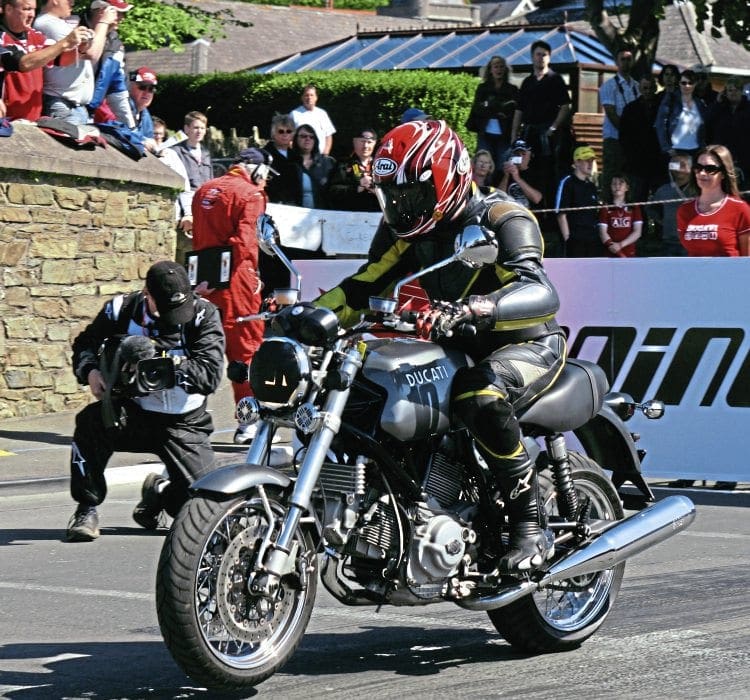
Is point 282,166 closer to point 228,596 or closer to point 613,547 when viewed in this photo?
point 613,547

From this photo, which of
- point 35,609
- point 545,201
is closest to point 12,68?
point 545,201

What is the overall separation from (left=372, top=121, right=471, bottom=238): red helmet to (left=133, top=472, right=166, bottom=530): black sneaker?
11.8 ft

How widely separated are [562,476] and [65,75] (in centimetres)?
964

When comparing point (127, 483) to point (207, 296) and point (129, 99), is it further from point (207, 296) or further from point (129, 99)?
point (129, 99)

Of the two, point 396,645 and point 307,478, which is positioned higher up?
point 307,478

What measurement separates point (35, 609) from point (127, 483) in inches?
183

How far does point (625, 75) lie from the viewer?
18.8 m

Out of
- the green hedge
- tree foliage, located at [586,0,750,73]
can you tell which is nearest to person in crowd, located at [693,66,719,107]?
tree foliage, located at [586,0,750,73]

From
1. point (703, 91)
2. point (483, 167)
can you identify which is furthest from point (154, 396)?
point (703, 91)

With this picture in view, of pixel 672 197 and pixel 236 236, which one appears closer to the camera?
pixel 236 236

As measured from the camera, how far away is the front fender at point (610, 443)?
21.7 ft

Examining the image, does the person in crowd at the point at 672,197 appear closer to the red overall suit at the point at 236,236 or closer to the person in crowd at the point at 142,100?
the red overall suit at the point at 236,236

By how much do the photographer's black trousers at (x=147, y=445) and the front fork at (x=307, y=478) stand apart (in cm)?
360

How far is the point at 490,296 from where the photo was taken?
5.61 meters
